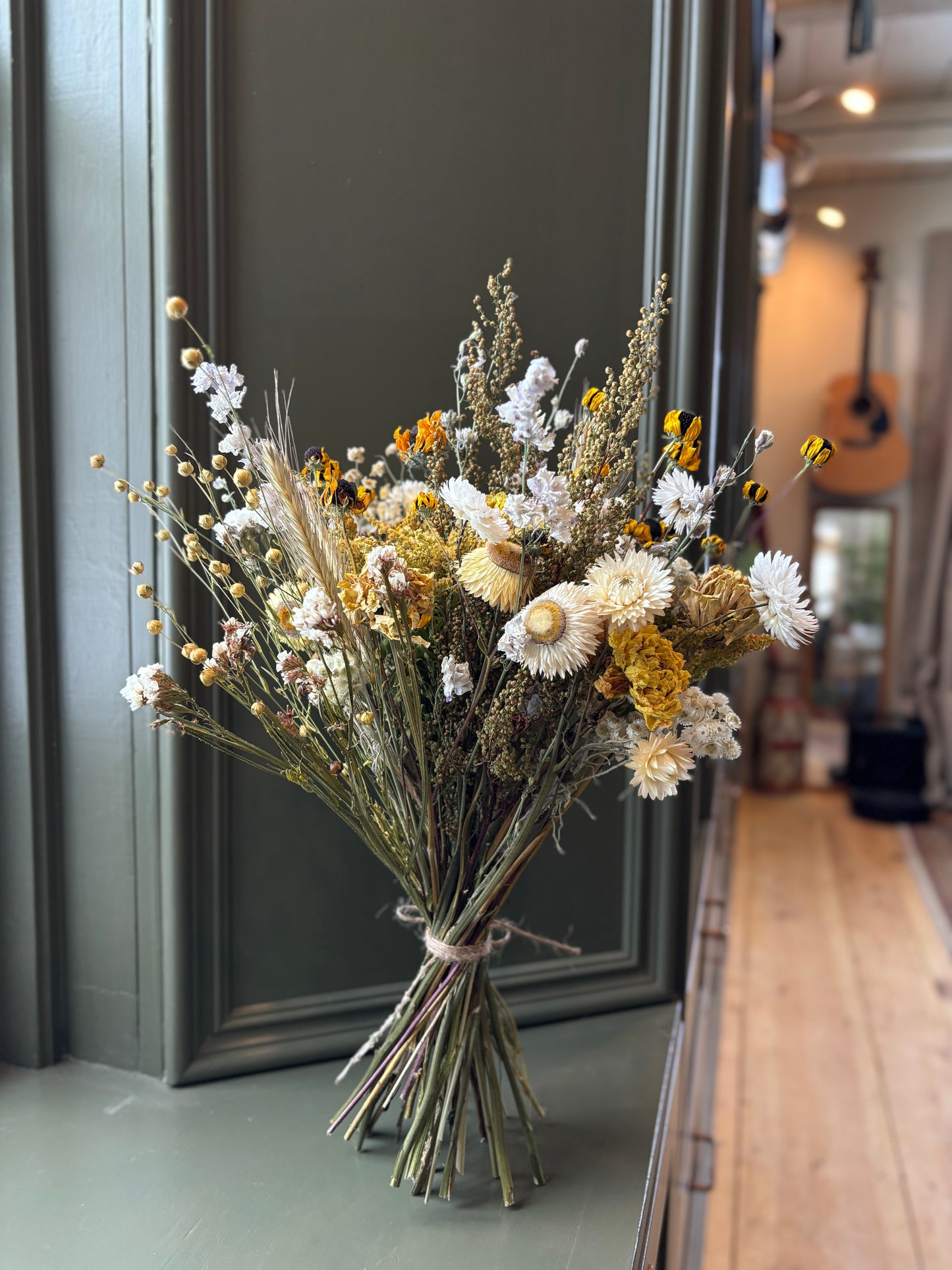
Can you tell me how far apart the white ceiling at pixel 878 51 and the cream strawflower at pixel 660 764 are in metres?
3.81

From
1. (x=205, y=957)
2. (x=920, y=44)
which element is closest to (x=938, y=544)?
(x=920, y=44)

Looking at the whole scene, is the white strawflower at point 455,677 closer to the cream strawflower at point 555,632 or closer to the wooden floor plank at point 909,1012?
the cream strawflower at point 555,632

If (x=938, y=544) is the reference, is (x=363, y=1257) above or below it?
below

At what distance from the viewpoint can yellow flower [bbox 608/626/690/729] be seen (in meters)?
0.71

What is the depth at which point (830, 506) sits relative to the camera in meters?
5.25

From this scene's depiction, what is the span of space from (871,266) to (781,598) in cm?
501

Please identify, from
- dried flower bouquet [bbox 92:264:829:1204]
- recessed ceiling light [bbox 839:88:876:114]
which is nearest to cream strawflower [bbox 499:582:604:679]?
dried flower bouquet [bbox 92:264:829:1204]

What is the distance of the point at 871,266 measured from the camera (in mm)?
5020

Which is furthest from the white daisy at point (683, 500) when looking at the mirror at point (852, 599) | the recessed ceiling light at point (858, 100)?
the mirror at point (852, 599)

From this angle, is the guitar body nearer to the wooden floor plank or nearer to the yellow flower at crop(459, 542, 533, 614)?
the wooden floor plank

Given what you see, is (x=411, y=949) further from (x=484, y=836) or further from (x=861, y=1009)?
(x=861, y=1009)

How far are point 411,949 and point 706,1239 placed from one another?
121 centimetres

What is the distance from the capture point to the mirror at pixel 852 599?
522 cm

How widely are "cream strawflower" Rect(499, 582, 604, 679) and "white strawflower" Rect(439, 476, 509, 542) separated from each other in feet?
0.19
